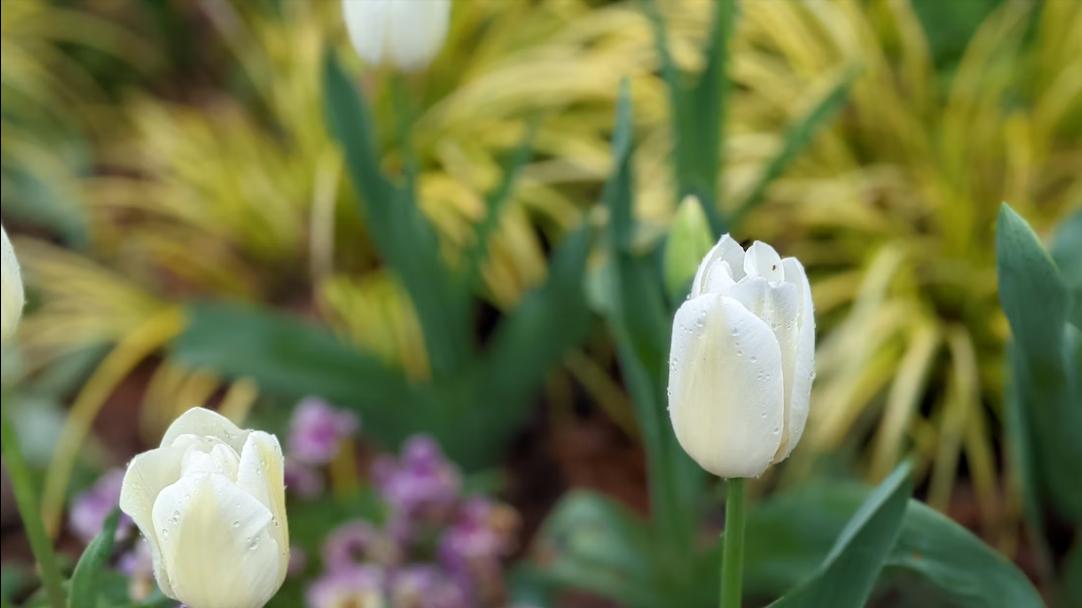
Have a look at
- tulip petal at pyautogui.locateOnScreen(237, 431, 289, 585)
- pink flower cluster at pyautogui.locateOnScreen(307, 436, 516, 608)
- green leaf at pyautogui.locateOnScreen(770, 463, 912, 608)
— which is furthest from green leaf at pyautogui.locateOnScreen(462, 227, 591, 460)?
tulip petal at pyautogui.locateOnScreen(237, 431, 289, 585)

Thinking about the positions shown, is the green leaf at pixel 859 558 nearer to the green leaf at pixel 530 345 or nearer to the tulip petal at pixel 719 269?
the tulip petal at pixel 719 269

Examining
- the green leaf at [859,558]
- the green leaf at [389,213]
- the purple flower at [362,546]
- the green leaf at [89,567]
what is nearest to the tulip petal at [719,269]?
the green leaf at [859,558]

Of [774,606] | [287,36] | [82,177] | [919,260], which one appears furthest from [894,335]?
[82,177]

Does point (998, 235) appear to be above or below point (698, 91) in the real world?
below

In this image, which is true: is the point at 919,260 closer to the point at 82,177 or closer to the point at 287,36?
the point at 287,36

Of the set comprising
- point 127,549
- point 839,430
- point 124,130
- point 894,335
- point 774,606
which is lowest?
point 774,606

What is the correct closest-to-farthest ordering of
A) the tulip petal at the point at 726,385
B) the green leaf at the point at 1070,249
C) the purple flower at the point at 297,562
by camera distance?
the tulip petal at the point at 726,385, the green leaf at the point at 1070,249, the purple flower at the point at 297,562
